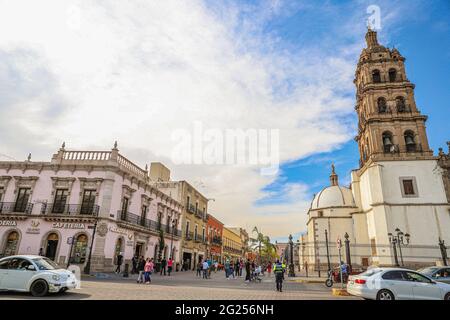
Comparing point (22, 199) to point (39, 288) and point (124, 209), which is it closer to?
point (124, 209)

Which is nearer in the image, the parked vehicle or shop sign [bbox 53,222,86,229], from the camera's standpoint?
the parked vehicle

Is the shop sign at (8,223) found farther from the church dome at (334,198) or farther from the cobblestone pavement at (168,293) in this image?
the church dome at (334,198)

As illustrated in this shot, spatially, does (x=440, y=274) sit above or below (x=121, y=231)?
below

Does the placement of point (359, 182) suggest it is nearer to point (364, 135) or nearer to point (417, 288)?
point (364, 135)

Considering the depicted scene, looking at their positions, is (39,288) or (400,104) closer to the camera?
(39,288)

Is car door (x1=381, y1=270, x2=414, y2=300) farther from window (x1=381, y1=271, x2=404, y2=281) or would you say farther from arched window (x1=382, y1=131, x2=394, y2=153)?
arched window (x1=382, y1=131, x2=394, y2=153)

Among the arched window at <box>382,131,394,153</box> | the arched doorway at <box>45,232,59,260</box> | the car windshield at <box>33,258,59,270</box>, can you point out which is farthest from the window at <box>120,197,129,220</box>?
the arched window at <box>382,131,394,153</box>

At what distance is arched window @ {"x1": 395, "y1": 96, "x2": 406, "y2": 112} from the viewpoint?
30.5 metres

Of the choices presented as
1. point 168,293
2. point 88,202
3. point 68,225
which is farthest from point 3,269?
point 88,202

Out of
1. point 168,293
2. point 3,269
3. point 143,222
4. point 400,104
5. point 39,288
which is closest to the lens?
point 39,288

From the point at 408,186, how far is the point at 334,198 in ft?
36.5

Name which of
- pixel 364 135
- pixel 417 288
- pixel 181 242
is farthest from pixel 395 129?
pixel 181 242

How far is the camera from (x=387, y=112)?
30.5m

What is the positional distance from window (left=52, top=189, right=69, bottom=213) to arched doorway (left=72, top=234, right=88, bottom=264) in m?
2.67
